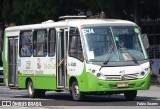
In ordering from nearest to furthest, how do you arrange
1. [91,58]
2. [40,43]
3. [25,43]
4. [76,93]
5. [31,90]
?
[91,58] < [76,93] < [40,43] < [31,90] < [25,43]

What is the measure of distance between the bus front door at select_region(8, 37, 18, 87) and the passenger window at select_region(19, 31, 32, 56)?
668mm

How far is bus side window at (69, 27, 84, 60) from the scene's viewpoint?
2353 centimetres

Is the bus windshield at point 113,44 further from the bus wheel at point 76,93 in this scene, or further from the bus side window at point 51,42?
the bus side window at point 51,42

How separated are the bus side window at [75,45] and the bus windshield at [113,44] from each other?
390 mm

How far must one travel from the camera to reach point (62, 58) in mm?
24750

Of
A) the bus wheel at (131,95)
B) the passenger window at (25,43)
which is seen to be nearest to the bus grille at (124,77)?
the bus wheel at (131,95)

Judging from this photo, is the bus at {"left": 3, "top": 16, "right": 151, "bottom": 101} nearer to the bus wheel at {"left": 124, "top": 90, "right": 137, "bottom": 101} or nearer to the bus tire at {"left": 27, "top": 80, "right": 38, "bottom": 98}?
the bus wheel at {"left": 124, "top": 90, "right": 137, "bottom": 101}

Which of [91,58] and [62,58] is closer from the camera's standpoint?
[91,58]

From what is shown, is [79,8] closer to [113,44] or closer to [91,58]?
[113,44]

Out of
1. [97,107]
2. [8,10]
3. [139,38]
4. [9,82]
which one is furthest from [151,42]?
[97,107]

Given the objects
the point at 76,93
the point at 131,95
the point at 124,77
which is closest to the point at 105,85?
the point at 124,77

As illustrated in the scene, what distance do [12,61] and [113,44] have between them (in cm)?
755

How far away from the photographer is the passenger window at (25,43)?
27.6m

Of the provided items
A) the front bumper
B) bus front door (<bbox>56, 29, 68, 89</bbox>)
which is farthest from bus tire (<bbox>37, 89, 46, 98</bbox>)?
the front bumper
